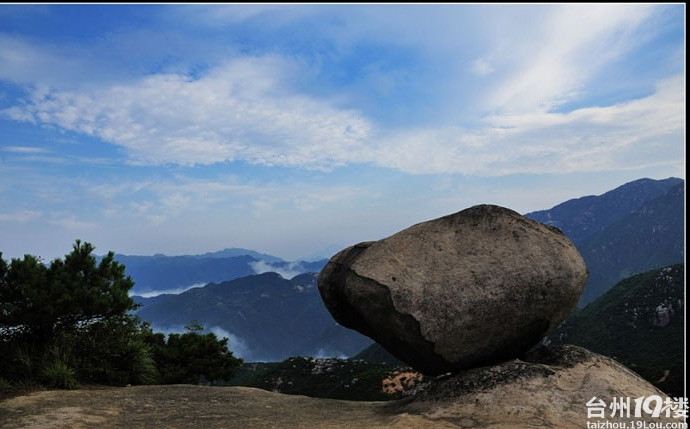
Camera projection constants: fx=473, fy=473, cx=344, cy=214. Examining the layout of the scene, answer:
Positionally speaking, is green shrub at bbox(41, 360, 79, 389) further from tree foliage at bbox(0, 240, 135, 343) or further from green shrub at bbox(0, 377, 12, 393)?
Answer: tree foliage at bbox(0, 240, 135, 343)

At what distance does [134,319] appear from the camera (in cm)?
1823

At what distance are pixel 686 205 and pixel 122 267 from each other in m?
17.6

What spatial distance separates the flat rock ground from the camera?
32.9 feet

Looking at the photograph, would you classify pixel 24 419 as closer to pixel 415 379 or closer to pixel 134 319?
pixel 134 319

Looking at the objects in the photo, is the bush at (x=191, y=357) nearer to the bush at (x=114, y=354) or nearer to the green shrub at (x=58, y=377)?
the bush at (x=114, y=354)

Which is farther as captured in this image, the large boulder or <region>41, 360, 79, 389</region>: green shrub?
<region>41, 360, 79, 389</region>: green shrub

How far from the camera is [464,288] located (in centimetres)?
1155

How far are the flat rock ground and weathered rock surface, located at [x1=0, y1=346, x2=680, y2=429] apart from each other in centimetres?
2

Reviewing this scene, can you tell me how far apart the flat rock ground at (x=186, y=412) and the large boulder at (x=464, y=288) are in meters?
1.98

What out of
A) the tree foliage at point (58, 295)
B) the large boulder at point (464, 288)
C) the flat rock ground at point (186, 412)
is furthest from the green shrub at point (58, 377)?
the large boulder at point (464, 288)

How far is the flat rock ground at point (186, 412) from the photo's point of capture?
32.9 ft

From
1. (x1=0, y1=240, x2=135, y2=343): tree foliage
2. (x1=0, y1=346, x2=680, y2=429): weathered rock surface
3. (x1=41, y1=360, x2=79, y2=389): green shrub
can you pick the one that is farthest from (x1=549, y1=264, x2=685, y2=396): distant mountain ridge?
(x1=41, y1=360, x2=79, y2=389): green shrub

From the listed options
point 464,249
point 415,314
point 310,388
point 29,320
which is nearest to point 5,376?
point 29,320

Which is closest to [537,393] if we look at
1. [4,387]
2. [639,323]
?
[4,387]
